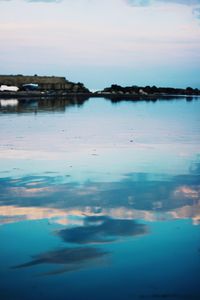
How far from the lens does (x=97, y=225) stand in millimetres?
6352

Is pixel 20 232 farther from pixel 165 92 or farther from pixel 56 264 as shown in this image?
pixel 165 92

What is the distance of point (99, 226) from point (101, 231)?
0.21 metres

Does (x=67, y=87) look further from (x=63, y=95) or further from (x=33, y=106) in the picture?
(x=33, y=106)

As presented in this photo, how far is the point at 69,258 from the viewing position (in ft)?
17.1

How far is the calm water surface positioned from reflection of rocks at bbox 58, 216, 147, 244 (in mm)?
12

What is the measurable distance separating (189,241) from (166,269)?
38.0 inches

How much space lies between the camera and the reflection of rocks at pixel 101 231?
19.1ft

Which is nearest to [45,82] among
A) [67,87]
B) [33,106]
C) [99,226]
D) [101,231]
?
[67,87]

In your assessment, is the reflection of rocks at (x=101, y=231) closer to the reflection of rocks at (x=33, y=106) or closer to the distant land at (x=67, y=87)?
the reflection of rocks at (x=33, y=106)

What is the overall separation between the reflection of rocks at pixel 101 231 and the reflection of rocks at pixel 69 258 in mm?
304

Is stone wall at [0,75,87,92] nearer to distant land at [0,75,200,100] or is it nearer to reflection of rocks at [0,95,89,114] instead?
distant land at [0,75,200,100]

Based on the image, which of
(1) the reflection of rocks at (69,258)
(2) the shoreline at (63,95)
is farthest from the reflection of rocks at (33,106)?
(1) the reflection of rocks at (69,258)

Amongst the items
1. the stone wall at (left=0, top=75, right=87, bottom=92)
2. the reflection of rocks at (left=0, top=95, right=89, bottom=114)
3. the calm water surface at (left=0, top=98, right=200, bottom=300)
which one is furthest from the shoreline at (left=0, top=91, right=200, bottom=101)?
the calm water surface at (left=0, top=98, right=200, bottom=300)

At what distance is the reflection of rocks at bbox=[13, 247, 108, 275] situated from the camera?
498 centimetres
